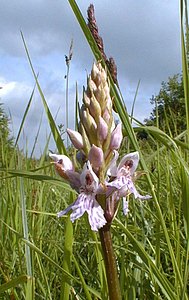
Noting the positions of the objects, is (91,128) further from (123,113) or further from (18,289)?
(18,289)

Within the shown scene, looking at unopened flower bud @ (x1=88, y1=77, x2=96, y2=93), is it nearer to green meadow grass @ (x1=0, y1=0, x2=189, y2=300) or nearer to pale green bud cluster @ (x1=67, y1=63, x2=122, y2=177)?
pale green bud cluster @ (x1=67, y1=63, x2=122, y2=177)

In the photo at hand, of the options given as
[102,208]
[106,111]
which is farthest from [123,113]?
[102,208]

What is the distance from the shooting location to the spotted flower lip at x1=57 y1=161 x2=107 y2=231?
0.88 metres

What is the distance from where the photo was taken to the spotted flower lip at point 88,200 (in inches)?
34.8

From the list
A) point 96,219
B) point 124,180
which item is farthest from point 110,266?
point 124,180

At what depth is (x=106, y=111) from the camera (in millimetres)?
1016

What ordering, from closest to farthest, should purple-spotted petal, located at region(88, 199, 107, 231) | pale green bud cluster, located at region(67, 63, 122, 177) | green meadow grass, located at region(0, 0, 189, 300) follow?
purple-spotted petal, located at region(88, 199, 107, 231)
pale green bud cluster, located at region(67, 63, 122, 177)
green meadow grass, located at region(0, 0, 189, 300)

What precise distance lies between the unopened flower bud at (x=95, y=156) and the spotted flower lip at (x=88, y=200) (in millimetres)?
13

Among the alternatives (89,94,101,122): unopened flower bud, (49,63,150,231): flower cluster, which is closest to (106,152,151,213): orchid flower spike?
(49,63,150,231): flower cluster

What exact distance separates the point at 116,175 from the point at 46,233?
52.3 inches

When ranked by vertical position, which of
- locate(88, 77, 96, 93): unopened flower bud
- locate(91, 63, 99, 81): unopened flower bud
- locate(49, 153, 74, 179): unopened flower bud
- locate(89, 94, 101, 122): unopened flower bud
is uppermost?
locate(91, 63, 99, 81): unopened flower bud

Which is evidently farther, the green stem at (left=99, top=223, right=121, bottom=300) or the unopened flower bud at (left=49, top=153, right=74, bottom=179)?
the unopened flower bud at (left=49, top=153, right=74, bottom=179)

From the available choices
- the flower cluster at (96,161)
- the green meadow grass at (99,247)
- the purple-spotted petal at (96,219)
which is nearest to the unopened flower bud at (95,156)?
the flower cluster at (96,161)

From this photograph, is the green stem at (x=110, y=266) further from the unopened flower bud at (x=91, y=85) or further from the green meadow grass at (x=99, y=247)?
the unopened flower bud at (x=91, y=85)
